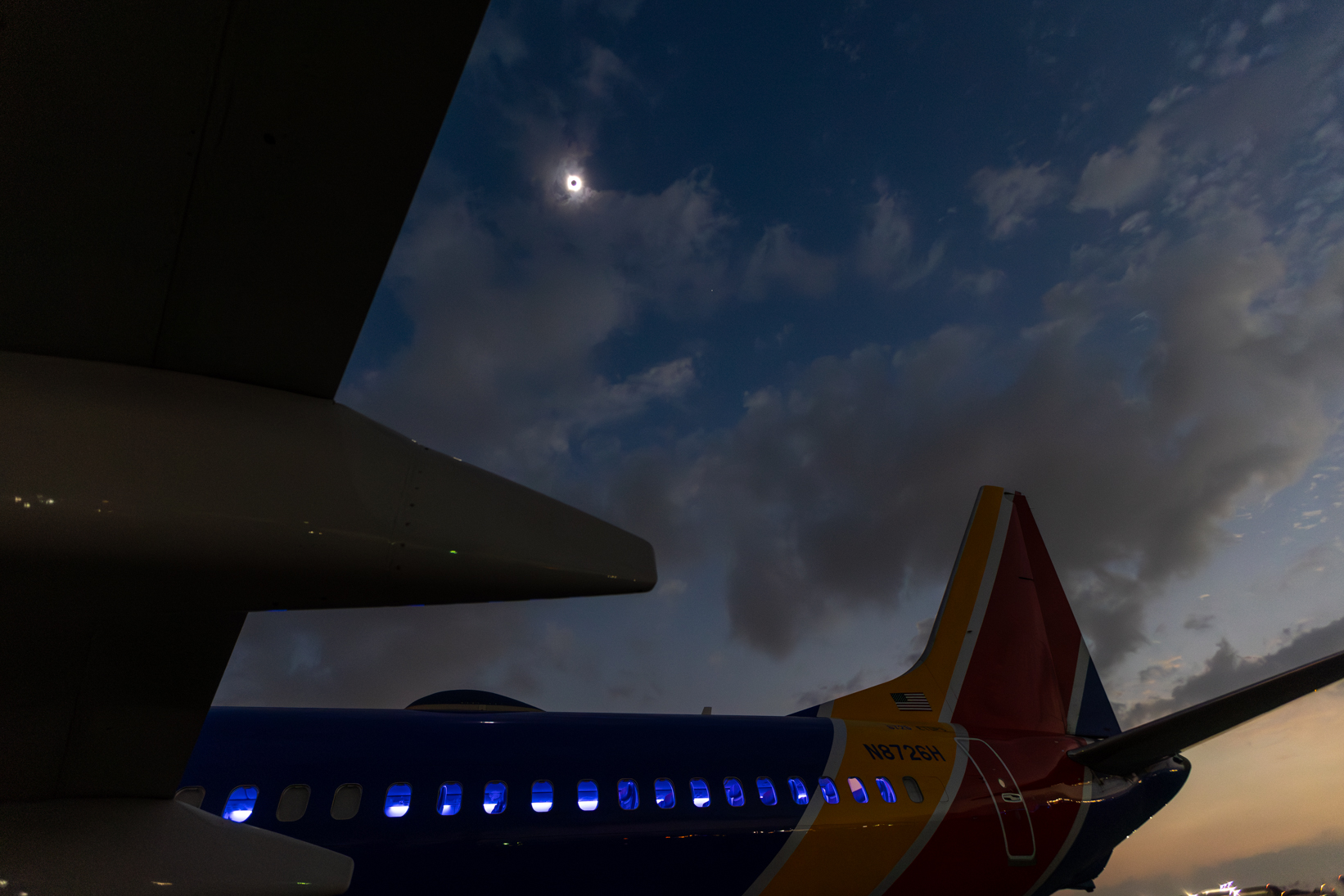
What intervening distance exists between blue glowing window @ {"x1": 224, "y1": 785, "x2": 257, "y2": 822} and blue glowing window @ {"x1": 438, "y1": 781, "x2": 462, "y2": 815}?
59.5 inches

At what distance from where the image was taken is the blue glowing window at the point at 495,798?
5.67 meters

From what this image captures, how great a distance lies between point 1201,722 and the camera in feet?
24.0

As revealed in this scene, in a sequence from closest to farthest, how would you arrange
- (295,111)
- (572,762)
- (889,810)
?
(295,111) → (572,762) → (889,810)

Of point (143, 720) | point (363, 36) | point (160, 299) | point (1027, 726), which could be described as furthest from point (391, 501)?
point (1027, 726)

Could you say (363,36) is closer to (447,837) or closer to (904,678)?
(447,837)

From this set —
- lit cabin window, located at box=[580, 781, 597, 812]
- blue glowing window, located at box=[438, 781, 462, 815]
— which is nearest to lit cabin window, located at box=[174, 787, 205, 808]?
blue glowing window, located at box=[438, 781, 462, 815]

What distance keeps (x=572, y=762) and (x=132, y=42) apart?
644cm

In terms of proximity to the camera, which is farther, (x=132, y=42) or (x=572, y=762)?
(x=572, y=762)

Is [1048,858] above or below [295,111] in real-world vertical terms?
below

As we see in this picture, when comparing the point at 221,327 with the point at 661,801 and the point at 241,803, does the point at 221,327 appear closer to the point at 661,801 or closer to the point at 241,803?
the point at 241,803

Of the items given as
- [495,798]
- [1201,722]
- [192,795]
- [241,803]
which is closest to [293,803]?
[241,803]

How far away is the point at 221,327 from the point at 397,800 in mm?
5097

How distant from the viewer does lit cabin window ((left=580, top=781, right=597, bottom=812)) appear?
597 cm

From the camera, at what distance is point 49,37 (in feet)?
4.87
